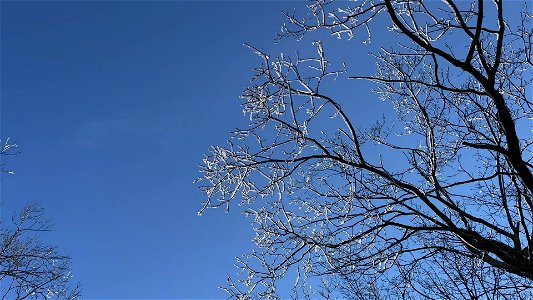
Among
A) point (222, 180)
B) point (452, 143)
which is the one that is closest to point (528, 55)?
point (452, 143)

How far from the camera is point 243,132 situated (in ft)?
19.0

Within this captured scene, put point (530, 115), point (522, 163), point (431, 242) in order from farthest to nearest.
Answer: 1. point (431, 242)
2. point (530, 115)
3. point (522, 163)

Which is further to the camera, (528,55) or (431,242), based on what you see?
(431,242)

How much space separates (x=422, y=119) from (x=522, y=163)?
1.96 meters

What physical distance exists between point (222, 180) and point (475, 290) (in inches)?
239

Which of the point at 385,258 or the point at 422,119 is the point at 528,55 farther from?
the point at 385,258

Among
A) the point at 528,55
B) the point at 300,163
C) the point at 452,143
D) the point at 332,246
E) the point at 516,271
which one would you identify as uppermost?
the point at 528,55

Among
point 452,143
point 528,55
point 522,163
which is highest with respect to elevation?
point 528,55

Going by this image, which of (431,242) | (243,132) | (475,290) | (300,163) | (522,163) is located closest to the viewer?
(522,163)

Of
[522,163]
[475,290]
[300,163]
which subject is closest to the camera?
[522,163]

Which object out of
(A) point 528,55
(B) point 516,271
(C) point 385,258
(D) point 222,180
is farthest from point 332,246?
(A) point 528,55

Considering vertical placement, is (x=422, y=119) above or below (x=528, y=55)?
below

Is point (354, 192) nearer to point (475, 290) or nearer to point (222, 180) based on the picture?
point (222, 180)

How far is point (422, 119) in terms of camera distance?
7.18 m
